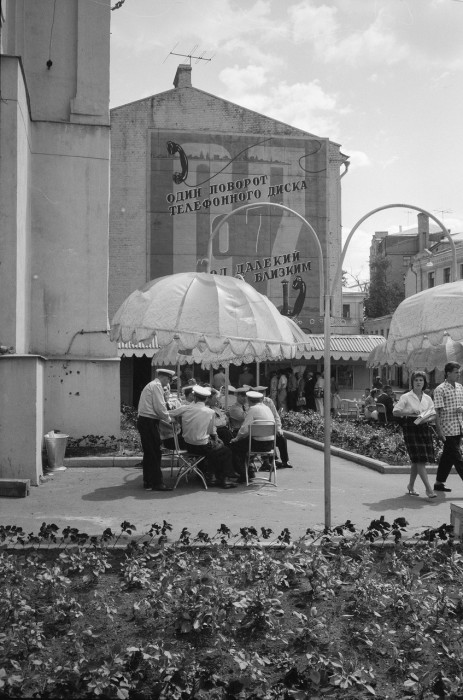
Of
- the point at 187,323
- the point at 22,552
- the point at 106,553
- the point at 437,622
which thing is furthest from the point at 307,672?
the point at 187,323

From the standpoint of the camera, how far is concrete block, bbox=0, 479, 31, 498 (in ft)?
35.6

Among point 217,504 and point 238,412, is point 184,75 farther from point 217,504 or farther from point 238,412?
point 217,504

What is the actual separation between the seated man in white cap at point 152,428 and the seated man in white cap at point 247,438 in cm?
129

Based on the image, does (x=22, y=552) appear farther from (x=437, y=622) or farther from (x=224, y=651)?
(x=437, y=622)

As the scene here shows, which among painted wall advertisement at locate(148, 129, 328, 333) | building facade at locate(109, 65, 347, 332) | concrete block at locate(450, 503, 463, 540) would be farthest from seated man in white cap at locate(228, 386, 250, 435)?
painted wall advertisement at locate(148, 129, 328, 333)

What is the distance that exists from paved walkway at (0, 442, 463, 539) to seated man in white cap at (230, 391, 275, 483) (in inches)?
19.3

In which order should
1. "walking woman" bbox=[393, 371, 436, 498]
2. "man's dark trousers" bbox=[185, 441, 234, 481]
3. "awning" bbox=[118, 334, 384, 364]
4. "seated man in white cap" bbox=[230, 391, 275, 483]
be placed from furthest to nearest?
"awning" bbox=[118, 334, 384, 364], "seated man in white cap" bbox=[230, 391, 275, 483], "man's dark trousers" bbox=[185, 441, 234, 481], "walking woman" bbox=[393, 371, 436, 498]

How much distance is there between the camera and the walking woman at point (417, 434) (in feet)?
36.0

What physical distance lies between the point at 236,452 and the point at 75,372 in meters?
5.12

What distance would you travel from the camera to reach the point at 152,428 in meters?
11.7

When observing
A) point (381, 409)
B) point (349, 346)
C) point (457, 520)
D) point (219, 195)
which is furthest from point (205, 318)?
point (219, 195)

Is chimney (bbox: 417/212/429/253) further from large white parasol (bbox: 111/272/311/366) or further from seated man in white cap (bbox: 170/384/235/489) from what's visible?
seated man in white cap (bbox: 170/384/235/489)

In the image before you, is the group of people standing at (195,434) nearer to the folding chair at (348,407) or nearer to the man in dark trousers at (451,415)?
the man in dark trousers at (451,415)

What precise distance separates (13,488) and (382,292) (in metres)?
70.0
